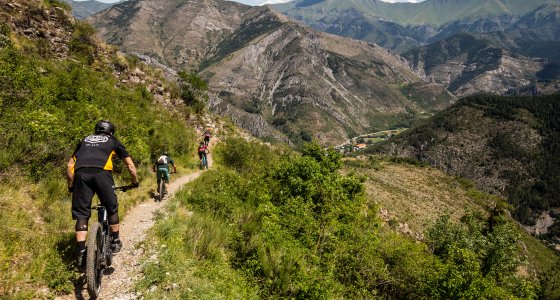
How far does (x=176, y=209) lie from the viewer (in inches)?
479

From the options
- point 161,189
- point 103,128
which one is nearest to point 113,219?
point 103,128

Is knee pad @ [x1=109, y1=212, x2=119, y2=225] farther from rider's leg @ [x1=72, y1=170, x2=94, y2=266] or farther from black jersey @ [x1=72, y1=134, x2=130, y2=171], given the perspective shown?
black jersey @ [x1=72, y1=134, x2=130, y2=171]

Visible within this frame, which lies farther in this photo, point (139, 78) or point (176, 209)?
point (139, 78)

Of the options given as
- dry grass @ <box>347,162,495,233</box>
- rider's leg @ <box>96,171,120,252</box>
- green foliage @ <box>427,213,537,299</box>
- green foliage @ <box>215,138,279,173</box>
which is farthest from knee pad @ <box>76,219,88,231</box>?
dry grass @ <box>347,162,495,233</box>

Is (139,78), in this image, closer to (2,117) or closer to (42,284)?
(2,117)

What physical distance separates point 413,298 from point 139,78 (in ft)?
97.7

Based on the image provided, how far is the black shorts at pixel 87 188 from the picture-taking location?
6.09m

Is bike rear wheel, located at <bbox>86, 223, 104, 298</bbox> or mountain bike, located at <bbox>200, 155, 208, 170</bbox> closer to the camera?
bike rear wheel, located at <bbox>86, 223, 104, 298</bbox>

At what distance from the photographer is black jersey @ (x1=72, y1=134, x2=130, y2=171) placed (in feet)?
20.5

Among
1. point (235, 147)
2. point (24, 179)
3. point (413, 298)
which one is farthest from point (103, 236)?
point (235, 147)

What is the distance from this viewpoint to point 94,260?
5984 millimetres

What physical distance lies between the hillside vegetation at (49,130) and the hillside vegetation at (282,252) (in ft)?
7.23

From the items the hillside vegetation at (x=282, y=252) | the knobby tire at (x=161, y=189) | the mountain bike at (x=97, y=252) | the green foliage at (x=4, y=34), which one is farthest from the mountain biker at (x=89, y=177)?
the green foliage at (x=4, y=34)

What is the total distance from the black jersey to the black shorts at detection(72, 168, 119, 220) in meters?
0.12
